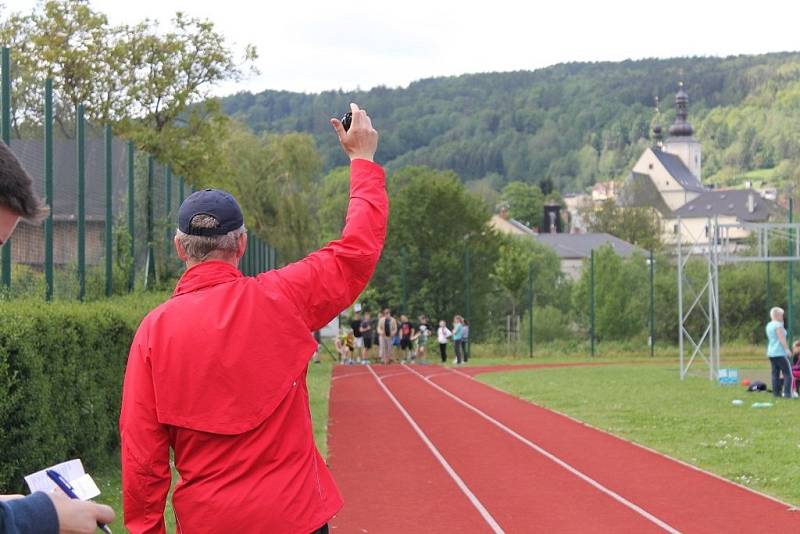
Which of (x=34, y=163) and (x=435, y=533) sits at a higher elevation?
(x=34, y=163)

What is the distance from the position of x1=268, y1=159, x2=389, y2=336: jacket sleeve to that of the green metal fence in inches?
314

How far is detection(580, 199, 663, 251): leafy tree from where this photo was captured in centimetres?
12425

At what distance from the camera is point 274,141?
185 feet

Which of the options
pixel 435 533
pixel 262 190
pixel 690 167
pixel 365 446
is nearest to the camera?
pixel 435 533

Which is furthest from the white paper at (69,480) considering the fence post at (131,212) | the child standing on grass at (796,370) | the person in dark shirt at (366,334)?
the person in dark shirt at (366,334)

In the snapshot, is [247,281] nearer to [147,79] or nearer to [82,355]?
[82,355]

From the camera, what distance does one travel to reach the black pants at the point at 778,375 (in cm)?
2228

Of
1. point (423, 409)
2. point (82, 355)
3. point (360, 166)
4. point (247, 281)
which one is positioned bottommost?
point (423, 409)

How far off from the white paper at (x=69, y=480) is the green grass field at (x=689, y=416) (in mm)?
9311

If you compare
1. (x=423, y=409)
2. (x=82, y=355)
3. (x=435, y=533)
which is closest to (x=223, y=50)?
(x=423, y=409)

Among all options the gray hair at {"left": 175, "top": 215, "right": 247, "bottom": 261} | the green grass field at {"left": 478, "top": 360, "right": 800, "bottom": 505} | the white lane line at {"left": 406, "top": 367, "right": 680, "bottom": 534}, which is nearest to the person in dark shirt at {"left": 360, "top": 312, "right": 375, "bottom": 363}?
the green grass field at {"left": 478, "top": 360, "right": 800, "bottom": 505}

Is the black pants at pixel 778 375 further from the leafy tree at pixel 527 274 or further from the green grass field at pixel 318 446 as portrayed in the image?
the leafy tree at pixel 527 274

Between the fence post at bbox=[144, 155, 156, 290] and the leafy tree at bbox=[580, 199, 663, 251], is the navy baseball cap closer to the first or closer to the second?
the fence post at bbox=[144, 155, 156, 290]

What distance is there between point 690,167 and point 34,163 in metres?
180
